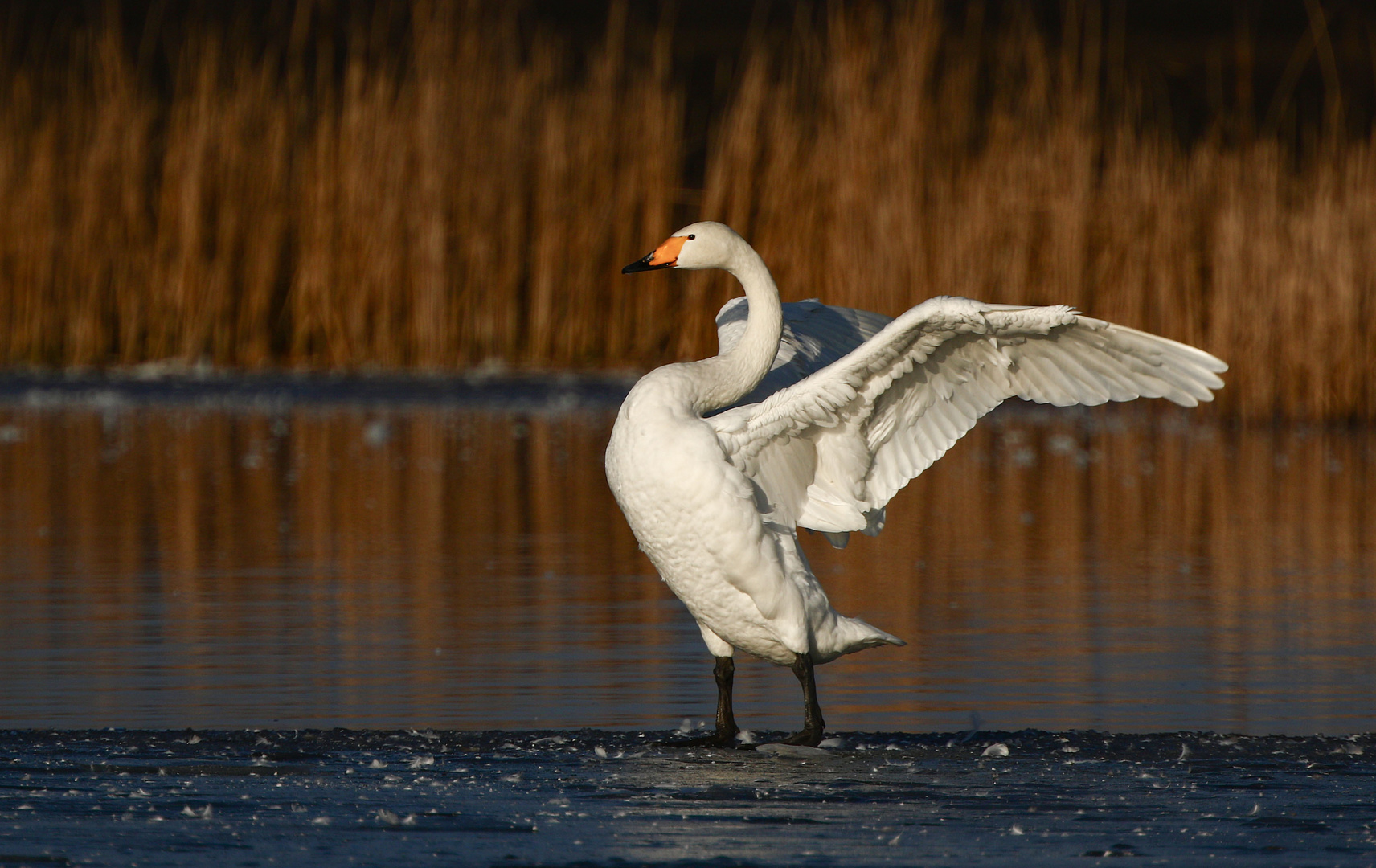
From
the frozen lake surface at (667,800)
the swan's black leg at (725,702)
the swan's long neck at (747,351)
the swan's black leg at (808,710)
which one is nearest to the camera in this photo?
the frozen lake surface at (667,800)

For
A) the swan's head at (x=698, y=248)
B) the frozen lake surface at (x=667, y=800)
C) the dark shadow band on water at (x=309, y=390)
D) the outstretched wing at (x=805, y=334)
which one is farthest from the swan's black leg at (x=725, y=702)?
the dark shadow band on water at (x=309, y=390)

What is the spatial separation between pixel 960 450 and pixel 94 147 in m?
7.43

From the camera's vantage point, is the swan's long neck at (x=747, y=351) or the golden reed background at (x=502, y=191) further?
the golden reed background at (x=502, y=191)

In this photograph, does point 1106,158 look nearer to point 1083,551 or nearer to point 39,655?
point 1083,551

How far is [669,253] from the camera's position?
692cm

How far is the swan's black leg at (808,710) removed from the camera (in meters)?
6.08

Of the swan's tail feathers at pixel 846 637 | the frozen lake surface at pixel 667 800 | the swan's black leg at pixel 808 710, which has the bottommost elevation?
the frozen lake surface at pixel 667 800

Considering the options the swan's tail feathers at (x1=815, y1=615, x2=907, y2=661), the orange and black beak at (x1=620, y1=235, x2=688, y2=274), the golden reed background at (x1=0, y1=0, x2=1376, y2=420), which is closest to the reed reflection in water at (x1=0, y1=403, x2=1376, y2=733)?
the swan's tail feathers at (x1=815, y1=615, x2=907, y2=661)

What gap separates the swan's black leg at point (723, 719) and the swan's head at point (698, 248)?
129cm

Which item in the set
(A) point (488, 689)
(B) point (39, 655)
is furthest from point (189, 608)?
(A) point (488, 689)

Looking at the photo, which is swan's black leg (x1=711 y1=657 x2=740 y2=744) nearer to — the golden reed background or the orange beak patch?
the orange beak patch

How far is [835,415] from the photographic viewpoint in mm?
6617

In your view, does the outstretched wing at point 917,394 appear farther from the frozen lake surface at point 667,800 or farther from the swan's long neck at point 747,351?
the frozen lake surface at point 667,800

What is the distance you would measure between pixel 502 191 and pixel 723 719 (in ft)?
38.1
